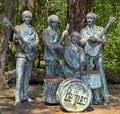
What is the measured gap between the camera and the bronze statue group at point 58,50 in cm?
1046

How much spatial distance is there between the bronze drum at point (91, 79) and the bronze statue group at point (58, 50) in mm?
139

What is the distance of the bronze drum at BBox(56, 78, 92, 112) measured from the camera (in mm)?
9766

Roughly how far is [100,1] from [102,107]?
1134 cm

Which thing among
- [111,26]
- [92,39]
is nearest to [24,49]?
[92,39]

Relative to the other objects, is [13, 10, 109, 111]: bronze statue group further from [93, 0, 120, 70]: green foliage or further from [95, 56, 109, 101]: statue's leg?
[93, 0, 120, 70]: green foliage

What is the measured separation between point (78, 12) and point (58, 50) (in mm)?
2127

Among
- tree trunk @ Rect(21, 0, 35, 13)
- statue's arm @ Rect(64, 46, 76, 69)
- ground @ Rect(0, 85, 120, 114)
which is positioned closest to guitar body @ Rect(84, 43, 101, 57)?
statue's arm @ Rect(64, 46, 76, 69)

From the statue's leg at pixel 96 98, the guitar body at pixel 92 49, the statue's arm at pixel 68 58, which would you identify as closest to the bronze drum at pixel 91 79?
the statue's leg at pixel 96 98

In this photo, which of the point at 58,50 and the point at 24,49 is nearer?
the point at 24,49

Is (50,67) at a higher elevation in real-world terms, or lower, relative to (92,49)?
lower

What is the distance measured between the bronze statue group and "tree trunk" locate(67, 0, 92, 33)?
5.59 feet

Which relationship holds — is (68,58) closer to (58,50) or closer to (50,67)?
(58,50)

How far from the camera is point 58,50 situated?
10.7 m

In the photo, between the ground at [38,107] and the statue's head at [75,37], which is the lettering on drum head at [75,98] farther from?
the statue's head at [75,37]
